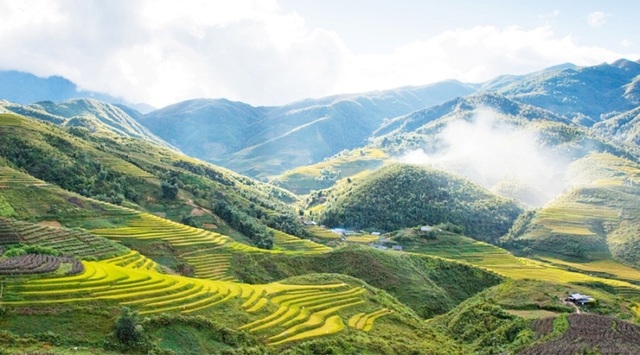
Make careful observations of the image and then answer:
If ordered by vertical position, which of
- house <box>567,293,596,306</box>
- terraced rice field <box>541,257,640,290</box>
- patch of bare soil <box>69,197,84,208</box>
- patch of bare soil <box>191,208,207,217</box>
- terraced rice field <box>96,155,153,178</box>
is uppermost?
terraced rice field <box>96,155,153,178</box>

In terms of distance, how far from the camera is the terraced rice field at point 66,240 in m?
57.5

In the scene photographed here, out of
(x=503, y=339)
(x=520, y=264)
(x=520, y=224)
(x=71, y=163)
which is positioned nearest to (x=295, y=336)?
(x=503, y=339)

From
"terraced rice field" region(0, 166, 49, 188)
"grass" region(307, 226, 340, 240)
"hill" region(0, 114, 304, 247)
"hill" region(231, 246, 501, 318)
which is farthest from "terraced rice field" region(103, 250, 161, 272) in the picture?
"grass" region(307, 226, 340, 240)

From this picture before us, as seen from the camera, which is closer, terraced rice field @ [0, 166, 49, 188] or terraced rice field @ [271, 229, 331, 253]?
terraced rice field @ [0, 166, 49, 188]

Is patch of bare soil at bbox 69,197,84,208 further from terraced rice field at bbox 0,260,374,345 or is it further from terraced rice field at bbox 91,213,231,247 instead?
terraced rice field at bbox 0,260,374,345

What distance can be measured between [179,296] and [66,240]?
22326mm

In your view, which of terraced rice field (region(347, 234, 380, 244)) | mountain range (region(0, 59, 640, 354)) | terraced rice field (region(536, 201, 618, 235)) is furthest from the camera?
terraced rice field (region(536, 201, 618, 235))

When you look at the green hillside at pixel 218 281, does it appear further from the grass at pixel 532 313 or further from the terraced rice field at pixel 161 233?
the grass at pixel 532 313

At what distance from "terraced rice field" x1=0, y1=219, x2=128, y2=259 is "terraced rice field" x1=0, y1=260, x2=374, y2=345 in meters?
2.38

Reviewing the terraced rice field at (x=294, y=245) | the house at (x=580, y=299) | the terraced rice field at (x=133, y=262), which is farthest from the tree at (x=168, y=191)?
the house at (x=580, y=299)

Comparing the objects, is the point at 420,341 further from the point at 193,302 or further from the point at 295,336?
the point at 193,302

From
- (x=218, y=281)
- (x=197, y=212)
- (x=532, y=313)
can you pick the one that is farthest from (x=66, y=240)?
(x=532, y=313)

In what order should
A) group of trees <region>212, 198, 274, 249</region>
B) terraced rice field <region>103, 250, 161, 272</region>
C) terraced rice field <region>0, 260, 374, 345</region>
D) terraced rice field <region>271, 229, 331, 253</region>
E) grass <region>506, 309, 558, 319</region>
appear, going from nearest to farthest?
terraced rice field <region>0, 260, 374, 345</region>, terraced rice field <region>103, 250, 161, 272</region>, grass <region>506, 309, 558, 319</region>, group of trees <region>212, 198, 274, 249</region>, terraced rice field <region>271, 229, 331, 253</region>

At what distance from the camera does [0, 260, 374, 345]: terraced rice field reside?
4078cm
